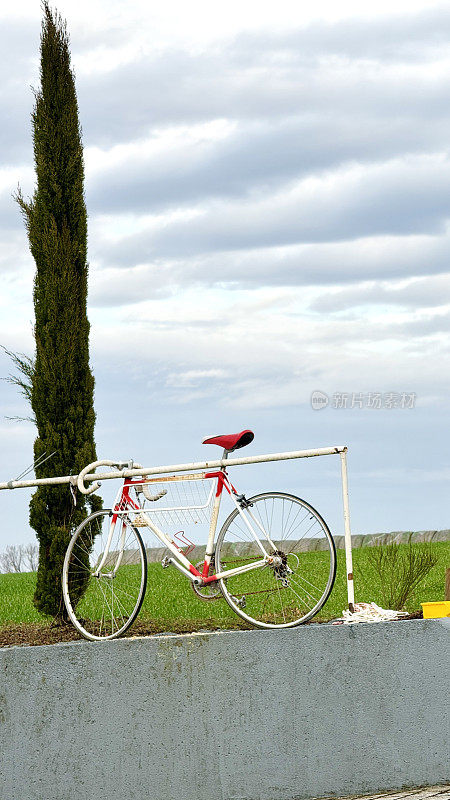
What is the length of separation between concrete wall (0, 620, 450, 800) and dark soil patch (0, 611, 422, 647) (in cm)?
53

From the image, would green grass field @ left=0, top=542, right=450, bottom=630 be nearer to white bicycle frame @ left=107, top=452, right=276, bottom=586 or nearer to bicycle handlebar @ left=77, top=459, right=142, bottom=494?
white bicycle frame @ left=107, top=452, right=276, bottom=586

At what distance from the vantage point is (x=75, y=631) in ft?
20.9

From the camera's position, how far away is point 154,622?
6.31m

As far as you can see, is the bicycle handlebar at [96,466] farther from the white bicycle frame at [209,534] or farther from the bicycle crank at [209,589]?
the bicycle crank at [209,589]

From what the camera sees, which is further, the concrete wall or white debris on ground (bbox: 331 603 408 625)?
white debris on ground (bbox: 331 603 408 625)

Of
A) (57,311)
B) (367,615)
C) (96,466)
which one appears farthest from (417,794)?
(57,311)

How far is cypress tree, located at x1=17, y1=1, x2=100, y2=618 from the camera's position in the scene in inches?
299

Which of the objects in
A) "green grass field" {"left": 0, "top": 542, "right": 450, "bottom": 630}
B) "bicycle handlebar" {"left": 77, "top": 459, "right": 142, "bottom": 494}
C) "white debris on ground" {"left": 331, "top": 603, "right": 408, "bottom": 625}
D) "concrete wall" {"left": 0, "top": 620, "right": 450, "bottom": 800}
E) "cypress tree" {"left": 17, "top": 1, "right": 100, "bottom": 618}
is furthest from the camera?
"cypress tree" {"left": 17, "top": 1, "right": 100, "bottom": 618}

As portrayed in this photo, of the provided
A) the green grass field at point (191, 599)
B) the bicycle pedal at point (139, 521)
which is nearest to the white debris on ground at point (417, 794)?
the green grass field at point (191, 599)

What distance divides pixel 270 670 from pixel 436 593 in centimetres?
418

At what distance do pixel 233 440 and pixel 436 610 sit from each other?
1.69m

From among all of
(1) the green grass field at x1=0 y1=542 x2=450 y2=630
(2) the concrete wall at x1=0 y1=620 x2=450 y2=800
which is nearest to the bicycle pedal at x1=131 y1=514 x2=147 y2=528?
(2) the concrete wall at x1=0 y1=620 x2=450 y2=800

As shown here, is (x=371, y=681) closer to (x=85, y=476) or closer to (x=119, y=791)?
(x=119, y=791)

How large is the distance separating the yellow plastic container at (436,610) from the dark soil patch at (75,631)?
0.21 metres
